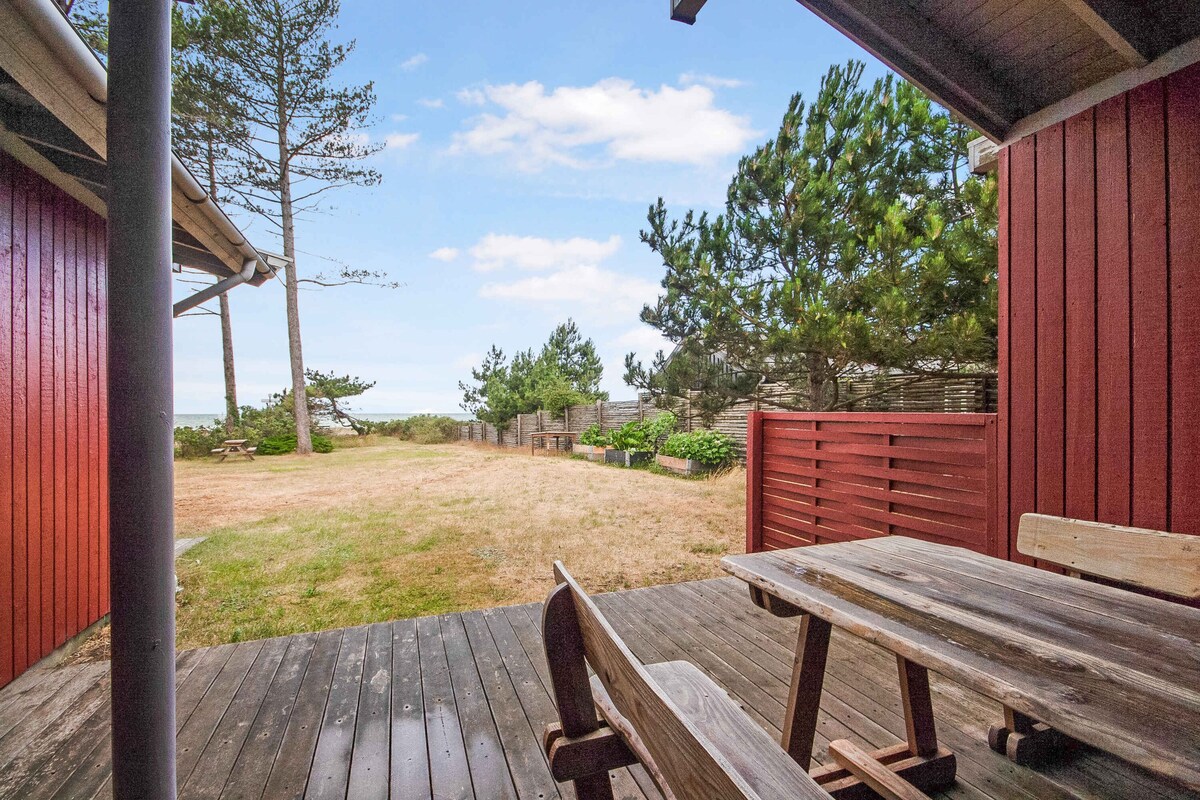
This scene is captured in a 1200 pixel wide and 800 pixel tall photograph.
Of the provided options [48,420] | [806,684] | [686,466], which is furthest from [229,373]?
[806,684]

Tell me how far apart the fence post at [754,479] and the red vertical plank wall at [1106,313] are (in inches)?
62.3

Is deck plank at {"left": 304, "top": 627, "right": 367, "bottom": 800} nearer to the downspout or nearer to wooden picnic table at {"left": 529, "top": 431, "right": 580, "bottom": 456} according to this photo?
the downspout

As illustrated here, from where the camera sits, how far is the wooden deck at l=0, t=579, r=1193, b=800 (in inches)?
55.3

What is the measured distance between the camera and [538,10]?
7777 millimetres

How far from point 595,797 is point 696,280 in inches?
207

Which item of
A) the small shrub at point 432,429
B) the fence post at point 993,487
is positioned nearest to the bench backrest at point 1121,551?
the fence post at point 993,487

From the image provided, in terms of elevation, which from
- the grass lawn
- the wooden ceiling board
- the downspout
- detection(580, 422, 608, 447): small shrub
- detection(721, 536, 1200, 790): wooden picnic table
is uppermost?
the wooden ceiling board

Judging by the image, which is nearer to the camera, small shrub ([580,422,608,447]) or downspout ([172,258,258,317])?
downspout ([172,258,258,317])

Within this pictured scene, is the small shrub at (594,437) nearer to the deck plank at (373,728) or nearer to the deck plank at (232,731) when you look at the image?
the deck plank at (373,728)

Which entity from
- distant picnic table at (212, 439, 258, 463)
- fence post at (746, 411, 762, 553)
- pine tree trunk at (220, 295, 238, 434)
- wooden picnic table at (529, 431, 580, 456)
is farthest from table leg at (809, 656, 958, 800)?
pine tree trunk at (220, 295, 238, 434)

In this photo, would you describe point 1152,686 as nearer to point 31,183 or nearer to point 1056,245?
point 1056,245

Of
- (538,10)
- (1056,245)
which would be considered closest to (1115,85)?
(1056,245)

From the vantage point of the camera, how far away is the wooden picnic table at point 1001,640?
2.08ft

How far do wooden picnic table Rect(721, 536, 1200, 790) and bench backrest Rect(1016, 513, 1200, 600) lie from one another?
0.70 ft
